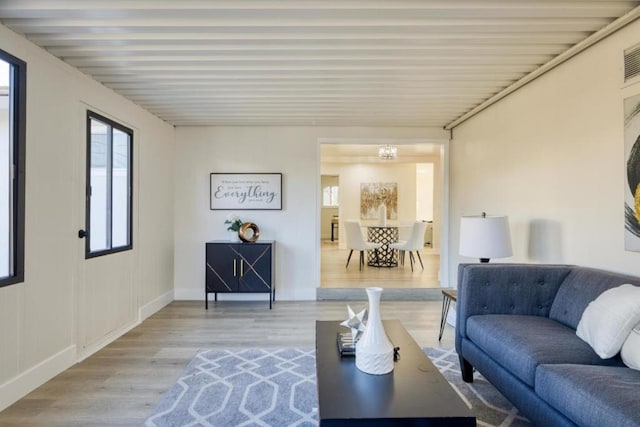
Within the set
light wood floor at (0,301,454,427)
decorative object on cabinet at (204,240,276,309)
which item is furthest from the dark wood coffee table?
decorative object on cabinet at (204,240,276,309)

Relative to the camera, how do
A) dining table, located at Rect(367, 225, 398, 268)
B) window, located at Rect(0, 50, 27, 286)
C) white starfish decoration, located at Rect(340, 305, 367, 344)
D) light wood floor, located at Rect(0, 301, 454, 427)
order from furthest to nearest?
dining table, located at Rect(367, 225, 398, 268), window, located at Rect(0, 50, 27, 286), light wood floor, located at Rect(0, 301, 454, 427), white starfish decoration, located at Rect(340, 305, 367, 344)

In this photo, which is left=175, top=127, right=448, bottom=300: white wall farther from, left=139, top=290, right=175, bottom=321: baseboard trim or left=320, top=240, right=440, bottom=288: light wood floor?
left=320, top=240, right=440, bottom=288: light wood floor

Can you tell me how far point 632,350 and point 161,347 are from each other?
326 cm

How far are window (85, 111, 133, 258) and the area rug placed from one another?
1465 millimetres


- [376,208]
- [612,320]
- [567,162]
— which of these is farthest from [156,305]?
[376,208]

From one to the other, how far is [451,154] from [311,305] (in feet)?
9.21

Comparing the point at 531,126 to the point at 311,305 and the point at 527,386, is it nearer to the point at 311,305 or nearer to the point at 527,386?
the point at 527,386

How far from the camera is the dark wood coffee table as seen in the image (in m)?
1.28

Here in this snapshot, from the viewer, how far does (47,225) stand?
2576 millimetres

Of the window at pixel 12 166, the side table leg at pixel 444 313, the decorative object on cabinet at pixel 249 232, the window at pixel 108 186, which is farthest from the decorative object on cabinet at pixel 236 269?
the window at pixel 12 166

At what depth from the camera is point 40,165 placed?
2.51m

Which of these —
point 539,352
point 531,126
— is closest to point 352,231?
point 531,126

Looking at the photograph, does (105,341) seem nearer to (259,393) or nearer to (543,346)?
(259,393)

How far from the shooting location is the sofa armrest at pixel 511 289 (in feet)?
8.03
